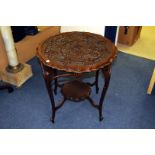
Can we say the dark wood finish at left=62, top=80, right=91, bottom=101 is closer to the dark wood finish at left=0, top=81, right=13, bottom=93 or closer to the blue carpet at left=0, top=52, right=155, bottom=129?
the blue carpet at left=0, top=52, right=155, bottom=129

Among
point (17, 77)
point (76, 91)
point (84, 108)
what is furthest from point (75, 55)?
point (17, 77)

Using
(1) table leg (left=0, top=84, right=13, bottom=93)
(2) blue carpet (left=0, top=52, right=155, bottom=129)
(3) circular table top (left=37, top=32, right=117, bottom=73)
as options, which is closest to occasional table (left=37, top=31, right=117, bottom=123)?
(3) circular table top (left=37, top=32, right=117, bottom=73)

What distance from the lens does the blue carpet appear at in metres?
1.87

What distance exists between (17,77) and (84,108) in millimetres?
822

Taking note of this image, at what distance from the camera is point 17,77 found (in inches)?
87.5

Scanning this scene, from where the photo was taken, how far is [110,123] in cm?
188

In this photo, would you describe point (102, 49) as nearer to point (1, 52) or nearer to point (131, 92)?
point (131, 92)

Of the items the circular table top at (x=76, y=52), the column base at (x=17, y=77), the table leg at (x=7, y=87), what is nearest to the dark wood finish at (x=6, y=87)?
the table leg at (x=7, y=87)

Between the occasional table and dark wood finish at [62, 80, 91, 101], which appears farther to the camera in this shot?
dark wood finish at [62, 80, 91, 101]

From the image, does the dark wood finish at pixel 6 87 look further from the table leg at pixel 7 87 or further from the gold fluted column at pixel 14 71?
the gold fluted column at pixel 14 71

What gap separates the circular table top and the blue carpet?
2.25ft

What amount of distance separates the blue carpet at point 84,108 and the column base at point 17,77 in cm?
6

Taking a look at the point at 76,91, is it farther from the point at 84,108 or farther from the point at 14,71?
the point at 14,71
